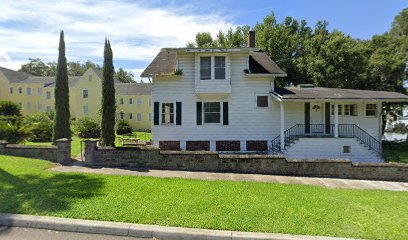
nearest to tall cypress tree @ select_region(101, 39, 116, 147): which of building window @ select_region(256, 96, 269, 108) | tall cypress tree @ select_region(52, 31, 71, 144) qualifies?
tall cypress tree @ select_region(52, 31, 71, 144)

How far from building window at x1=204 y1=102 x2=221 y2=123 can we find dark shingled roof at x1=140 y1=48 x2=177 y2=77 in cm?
319

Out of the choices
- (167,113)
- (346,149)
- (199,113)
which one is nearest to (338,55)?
(346,149)

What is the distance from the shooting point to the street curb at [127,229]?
4.86m

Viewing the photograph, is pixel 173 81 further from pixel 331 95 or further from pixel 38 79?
pixel 38 79

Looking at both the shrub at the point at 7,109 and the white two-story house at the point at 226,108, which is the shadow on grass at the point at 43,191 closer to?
the white two-story house at the point at 226,108

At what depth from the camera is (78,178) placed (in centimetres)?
877

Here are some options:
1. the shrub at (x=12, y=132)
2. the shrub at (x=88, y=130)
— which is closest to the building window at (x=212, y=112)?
the shrub at (x=12, y=132)

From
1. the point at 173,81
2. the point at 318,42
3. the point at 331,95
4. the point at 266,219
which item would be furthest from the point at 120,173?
the point at 318,42

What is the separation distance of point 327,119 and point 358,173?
21.4 feet

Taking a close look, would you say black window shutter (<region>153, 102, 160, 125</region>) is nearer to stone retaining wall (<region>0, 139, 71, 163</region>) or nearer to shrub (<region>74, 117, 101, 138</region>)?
stone retaining wall (<region>0, 139, 71, 163</region>)

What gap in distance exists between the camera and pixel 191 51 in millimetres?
15836

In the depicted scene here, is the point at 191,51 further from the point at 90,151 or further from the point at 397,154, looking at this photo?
the point at 397,154

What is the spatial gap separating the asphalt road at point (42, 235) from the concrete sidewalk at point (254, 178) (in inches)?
191

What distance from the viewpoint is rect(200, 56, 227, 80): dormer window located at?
16.4 meters
